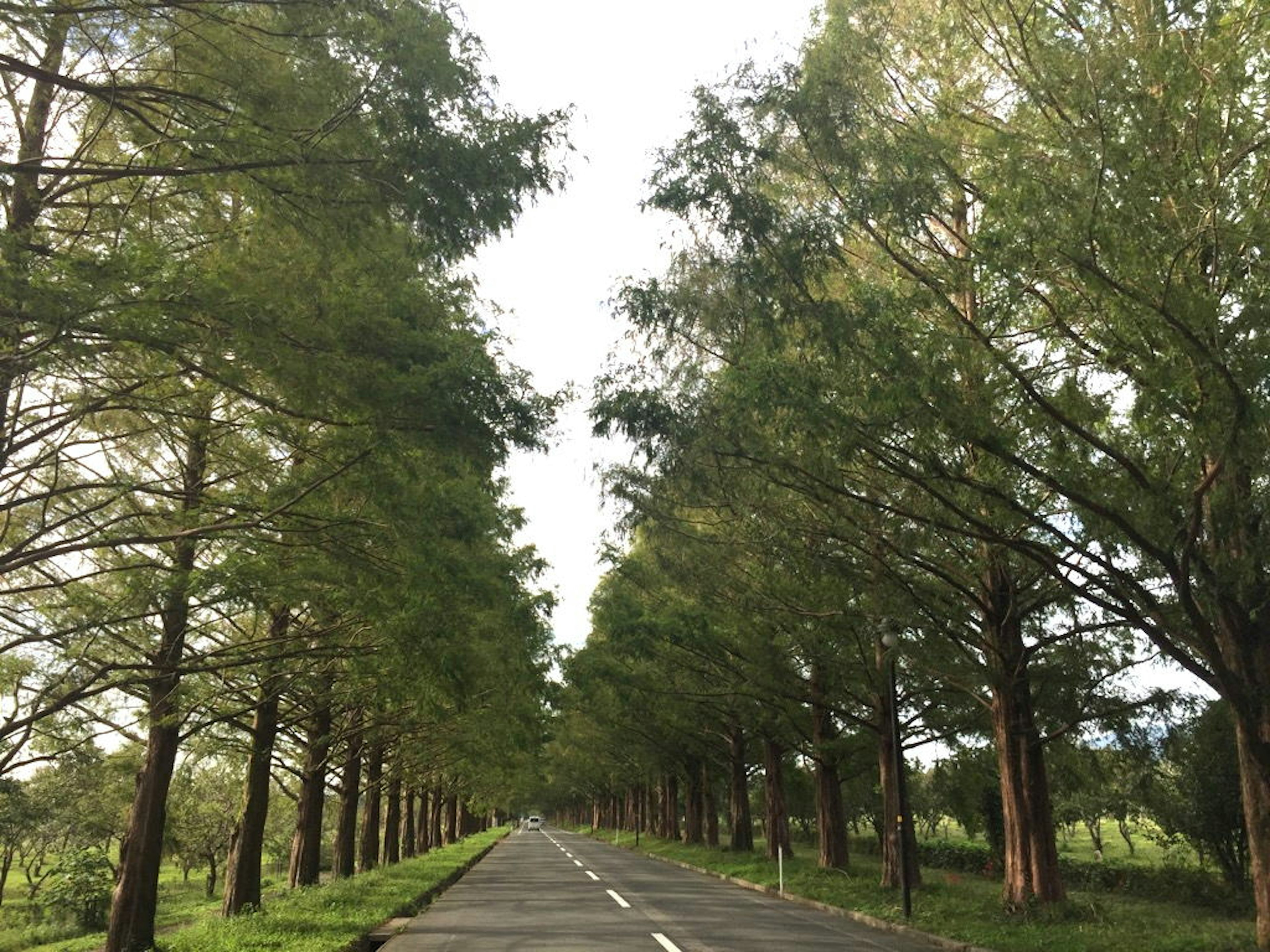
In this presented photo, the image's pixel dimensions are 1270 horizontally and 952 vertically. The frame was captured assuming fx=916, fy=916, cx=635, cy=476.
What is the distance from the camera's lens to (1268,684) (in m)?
10.2

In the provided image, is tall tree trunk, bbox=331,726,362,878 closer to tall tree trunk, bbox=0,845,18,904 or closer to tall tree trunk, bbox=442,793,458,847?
tall tree trunk, bbox=0,845,18,904

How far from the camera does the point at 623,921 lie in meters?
15.4

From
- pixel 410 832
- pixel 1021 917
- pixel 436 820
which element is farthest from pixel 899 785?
pixel 436 820

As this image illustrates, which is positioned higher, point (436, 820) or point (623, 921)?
point (623, 921)

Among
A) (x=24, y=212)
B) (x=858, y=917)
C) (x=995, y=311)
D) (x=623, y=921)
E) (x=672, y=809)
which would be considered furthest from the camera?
(x=672, y=809)

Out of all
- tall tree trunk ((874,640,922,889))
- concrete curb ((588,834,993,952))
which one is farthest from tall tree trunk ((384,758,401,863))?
tall tree trunk ((874,640,922,889))

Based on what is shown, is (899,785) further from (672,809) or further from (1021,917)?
(672,809)

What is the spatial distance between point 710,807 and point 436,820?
2149cm

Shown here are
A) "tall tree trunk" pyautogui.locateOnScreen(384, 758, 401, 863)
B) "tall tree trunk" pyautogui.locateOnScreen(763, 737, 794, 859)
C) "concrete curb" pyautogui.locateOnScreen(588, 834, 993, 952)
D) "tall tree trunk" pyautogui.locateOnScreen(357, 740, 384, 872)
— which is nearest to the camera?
"concrete curb" pyautogui.locateOnScreen(588, 834, 993, 952)

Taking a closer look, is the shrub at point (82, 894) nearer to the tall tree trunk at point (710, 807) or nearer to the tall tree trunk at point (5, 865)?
the tall tree trunk at point (5, 865)

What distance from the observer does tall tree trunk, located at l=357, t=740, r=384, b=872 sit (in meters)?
28.6

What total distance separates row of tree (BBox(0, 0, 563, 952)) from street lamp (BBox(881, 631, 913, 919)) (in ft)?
25.3

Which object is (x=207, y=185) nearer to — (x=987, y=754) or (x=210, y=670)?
(x=210, y=670)

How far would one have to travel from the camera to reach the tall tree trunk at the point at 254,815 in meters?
15.8
